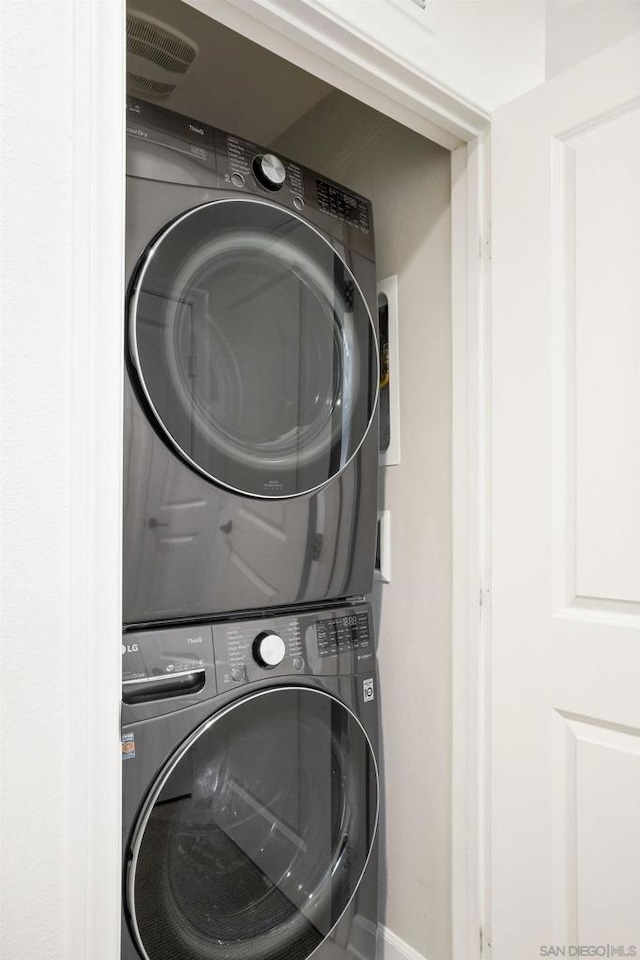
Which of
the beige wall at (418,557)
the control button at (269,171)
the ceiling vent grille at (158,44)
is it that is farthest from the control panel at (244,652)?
the ceiling vent grille at (158,44)

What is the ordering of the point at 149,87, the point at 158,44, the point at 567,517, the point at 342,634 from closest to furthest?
the point at 567,517, the point at 342,634, the point at 158,44, the point at 149,87


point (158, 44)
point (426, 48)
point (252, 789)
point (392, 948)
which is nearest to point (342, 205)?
point (426, 48)

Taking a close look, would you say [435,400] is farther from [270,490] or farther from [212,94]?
[212,94]

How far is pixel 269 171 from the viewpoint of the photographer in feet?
4.11

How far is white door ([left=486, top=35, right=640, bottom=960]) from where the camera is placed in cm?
109

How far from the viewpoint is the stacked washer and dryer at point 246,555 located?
41.6 inches

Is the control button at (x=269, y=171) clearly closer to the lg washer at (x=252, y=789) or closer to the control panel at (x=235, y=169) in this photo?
the control panel at (x=235, y=169)

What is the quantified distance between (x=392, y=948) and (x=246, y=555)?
1125 mm

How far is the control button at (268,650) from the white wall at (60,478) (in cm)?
45

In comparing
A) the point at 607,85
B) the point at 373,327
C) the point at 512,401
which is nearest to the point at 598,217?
the point at 607,85

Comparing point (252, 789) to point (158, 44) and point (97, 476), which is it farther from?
point (158, 44)

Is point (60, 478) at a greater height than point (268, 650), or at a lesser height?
greater

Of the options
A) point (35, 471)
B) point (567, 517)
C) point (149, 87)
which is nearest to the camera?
point (35, 471)

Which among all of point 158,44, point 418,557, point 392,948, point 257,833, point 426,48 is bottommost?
point 392,948
